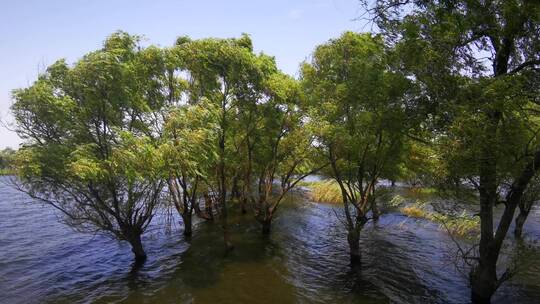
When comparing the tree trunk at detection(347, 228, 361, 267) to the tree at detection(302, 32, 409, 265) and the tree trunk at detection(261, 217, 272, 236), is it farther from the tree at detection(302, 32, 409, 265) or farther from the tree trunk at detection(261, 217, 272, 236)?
the tree trunk at detection(261, 217, 272, 236)

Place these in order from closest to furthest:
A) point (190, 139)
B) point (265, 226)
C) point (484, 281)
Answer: point (484, 281) < point (190, 139) < point (265, 226)

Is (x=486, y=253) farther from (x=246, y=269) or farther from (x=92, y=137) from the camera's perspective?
(x=92, y=137)

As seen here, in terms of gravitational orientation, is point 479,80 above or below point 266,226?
above

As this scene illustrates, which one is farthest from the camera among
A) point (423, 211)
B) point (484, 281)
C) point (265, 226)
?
point (423, 211)

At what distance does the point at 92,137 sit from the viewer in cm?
1609

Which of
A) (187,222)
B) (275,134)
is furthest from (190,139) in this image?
(187,222)

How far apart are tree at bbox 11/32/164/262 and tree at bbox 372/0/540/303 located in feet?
36.6

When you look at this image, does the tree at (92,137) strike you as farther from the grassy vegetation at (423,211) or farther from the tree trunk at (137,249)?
the grassy vegetation at (423,211)

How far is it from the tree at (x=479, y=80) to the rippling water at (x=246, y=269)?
18.4 ft

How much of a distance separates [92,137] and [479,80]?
1642 cm

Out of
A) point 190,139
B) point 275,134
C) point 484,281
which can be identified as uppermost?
point 275,134

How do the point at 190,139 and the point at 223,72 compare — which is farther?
the point at 223,72

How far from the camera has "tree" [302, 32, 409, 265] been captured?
1473cm

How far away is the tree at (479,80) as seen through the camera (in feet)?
31.8
